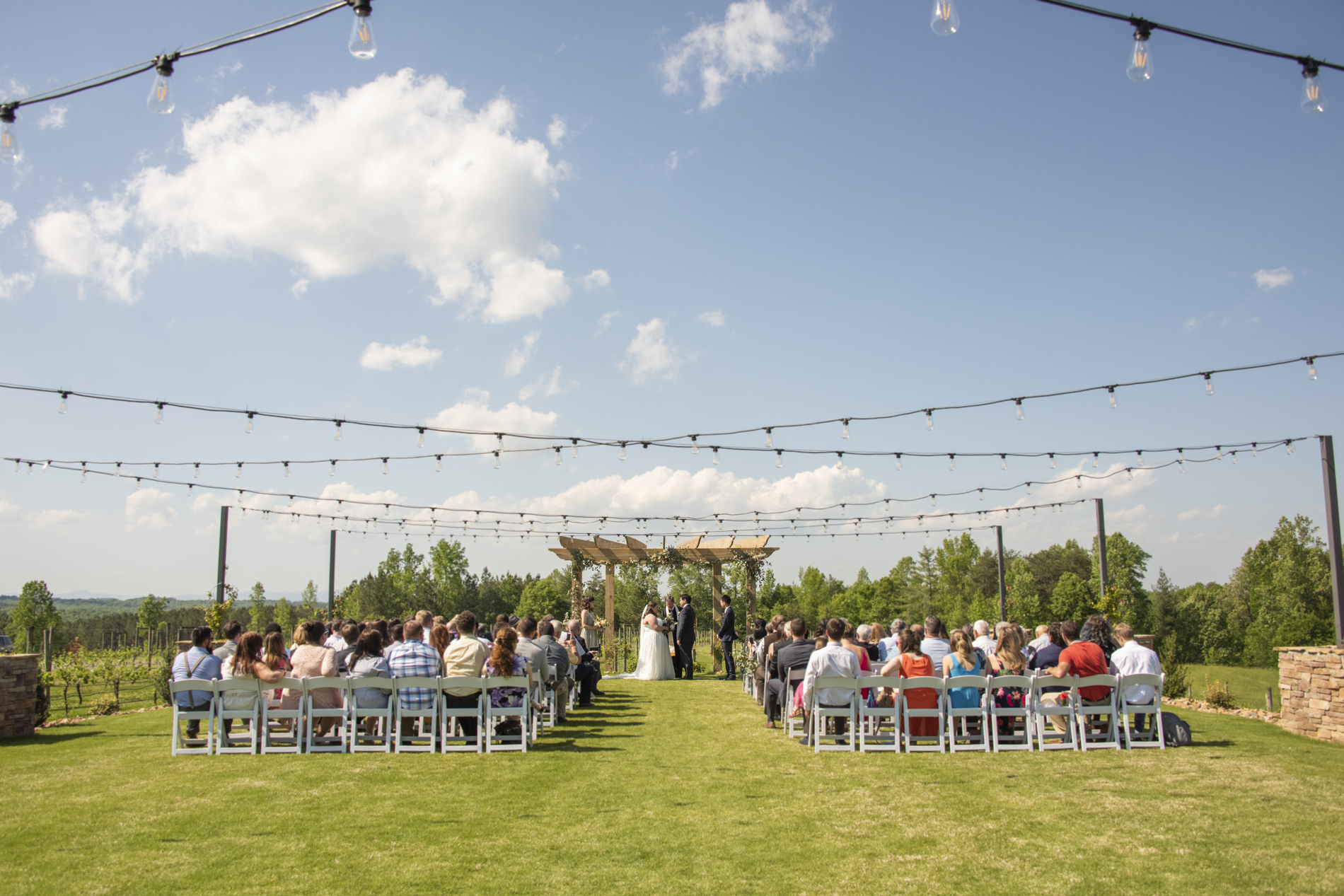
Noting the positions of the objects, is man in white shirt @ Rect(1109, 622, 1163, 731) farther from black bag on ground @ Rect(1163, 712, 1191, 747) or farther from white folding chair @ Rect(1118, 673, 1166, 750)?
black bag on ground @ Rect(1163, 712, 1191, 747)

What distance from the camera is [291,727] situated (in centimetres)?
773

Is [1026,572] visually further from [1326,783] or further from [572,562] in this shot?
[1326,783]

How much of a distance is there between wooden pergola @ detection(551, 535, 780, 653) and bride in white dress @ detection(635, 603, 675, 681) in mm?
1951

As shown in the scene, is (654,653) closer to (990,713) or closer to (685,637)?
(685,637)

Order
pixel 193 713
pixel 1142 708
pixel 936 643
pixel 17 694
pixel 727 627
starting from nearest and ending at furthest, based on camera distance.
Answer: pixel 193 713 → pixel 1142 708 → pixel 936 643 → pixel 17 694 → pixel 727 627

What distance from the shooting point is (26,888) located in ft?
13.0

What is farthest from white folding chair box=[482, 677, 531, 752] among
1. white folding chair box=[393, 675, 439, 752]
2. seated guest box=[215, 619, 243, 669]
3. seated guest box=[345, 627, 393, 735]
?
seated guest box=[215, 619, 243, 669]

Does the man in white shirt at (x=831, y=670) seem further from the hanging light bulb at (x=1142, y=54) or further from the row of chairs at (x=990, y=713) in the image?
the hanging light bulb at (x=1142, y=54)

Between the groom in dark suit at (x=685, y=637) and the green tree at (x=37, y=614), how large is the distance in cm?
3167

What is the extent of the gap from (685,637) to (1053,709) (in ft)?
30.0

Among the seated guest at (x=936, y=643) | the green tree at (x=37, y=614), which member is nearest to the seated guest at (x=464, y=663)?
the seated guest at (x=936, y=643)

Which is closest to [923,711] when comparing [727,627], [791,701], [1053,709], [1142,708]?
[1053,709]

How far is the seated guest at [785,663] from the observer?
866 cm

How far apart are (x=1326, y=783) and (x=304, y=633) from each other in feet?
28.2
